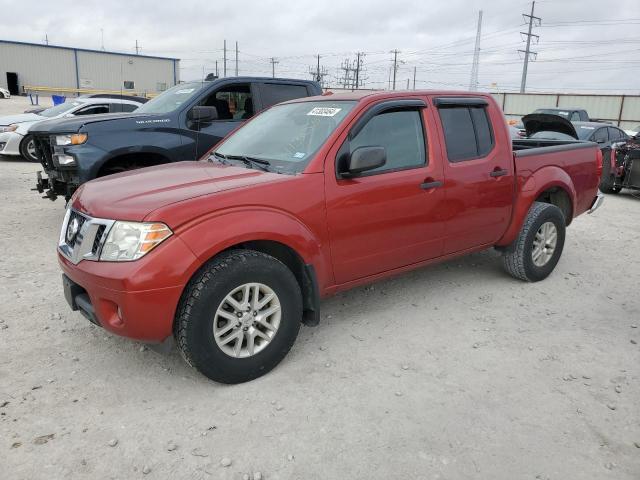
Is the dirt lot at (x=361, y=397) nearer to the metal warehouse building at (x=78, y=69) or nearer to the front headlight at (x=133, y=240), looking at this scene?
the front headlight at (x=133, y=240)

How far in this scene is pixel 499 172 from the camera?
439 centimetres

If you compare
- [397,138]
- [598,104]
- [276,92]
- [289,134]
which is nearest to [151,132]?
[276,92]

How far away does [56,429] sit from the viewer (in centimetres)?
263

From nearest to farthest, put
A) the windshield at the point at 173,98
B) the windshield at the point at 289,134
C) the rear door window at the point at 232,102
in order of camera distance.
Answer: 1. the windshield at the point at 289,134
2. the windshield at the point at 173,98
3. the rear door window at the point at 232,102

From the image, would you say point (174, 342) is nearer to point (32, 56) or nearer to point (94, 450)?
point (94, 450)

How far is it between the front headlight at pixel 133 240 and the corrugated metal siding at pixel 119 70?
5054 cm

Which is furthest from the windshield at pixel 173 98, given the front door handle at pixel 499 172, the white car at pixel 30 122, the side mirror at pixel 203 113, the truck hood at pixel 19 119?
the truck hood at pixel 19 119

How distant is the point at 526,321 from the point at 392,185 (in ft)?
5.29

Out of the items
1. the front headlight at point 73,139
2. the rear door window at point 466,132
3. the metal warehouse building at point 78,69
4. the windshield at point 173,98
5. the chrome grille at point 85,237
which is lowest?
the chrome grille at point 85,237

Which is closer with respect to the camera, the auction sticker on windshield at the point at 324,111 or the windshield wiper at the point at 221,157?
the auction sticker on windshield at the point at 324,111

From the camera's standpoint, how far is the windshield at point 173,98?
6488 mm

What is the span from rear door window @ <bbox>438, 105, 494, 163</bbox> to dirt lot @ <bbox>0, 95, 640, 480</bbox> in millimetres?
1291

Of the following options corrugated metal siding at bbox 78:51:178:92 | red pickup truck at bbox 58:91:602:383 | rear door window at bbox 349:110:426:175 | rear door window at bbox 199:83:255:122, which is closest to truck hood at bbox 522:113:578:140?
red pickup truck at bbox 58:91:602:383

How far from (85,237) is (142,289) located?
1.79ft
